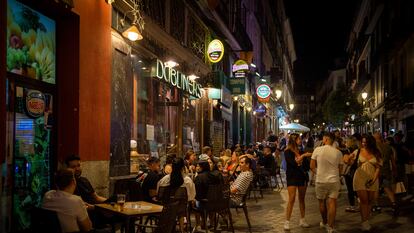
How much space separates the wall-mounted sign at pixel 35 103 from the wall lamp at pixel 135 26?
2789 millimetres

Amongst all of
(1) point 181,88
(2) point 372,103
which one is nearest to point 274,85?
(2) point 372,103

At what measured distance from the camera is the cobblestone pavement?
9.59 metres

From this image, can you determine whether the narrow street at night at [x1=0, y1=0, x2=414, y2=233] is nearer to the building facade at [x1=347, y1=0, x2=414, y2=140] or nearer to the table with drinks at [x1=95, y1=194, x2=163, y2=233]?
the table with drinks at [x1=95, y1=194, x2=163, y2=233]

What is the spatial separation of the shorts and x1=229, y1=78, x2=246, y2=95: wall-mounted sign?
1377 cm

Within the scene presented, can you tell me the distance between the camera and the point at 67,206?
5309 mm

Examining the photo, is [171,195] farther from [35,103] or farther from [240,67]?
[240,67]

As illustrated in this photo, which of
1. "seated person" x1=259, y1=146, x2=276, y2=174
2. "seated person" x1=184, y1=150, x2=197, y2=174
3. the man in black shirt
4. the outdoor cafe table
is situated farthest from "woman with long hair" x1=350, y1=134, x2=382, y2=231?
"seated person" x1=259, y1=146, x2=276, y2=174

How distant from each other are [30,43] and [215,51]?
10.8 metres

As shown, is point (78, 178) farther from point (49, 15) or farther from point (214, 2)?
point (214, 2)

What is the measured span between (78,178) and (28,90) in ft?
5.15

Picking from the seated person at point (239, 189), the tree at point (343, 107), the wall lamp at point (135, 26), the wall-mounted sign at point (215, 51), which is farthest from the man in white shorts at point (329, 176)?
the tree at point (343, 107)

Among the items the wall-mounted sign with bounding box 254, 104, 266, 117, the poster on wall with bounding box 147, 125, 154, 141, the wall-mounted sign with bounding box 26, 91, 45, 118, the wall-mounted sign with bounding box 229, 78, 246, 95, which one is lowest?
the poster on wall with bounding box 147, 125, 154, 141

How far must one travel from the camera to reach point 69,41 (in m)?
8.48

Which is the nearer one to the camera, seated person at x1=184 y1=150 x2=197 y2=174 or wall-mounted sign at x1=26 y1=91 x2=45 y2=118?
wall-mounted sign at x1=26 y1=91 x2=45 y2=118
